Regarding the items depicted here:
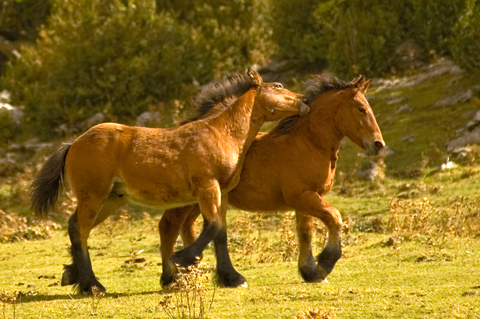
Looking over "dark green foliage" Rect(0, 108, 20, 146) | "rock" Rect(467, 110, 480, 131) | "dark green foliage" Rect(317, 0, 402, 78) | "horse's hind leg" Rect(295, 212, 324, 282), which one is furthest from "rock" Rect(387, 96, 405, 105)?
"horse's hind leg" Rect(295, 212, 324, 282)

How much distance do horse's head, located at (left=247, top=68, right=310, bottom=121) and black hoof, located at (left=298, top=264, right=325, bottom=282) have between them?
1924 millimetres

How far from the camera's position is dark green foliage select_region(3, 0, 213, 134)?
29500mm

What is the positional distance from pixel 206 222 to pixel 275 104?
6.18 feet

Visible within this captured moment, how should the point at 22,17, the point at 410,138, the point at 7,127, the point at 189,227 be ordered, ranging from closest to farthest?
1. the point at 189,227
2. the point at 410,138
3. the point at 7,127
4. the point at 22,17

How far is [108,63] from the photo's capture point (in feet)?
96.2

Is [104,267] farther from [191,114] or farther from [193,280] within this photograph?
[193,280]

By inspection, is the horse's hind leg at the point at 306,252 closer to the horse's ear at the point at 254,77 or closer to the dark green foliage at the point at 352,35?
the horse's ear at the point at 254,77

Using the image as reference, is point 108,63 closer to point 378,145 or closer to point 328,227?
point 378,145

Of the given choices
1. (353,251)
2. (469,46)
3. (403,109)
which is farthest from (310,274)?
(403,109)

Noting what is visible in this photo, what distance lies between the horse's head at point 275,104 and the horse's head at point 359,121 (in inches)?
20.2

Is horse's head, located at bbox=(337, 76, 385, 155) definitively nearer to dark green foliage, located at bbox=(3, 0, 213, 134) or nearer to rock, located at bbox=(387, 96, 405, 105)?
rock, located at bbox=(387, 96, 405, 105)

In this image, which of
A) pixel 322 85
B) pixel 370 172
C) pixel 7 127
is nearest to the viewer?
pixel 322 85

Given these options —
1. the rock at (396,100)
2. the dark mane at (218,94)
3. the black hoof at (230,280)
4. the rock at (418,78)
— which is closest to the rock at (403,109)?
the rock at (396,100)

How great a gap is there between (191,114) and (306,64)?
18.3 meters
